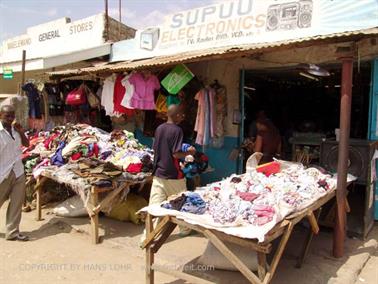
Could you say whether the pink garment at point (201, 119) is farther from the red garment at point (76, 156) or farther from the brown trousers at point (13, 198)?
the brown trousers at point (13, 198)

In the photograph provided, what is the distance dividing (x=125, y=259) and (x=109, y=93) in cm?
389

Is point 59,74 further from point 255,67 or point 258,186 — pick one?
point 258,186

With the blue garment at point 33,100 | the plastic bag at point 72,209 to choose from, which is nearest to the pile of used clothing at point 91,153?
the plastic bag at point 72,209

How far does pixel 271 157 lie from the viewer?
20.2ft

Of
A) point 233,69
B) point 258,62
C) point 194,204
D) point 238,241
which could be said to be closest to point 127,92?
point 233,69

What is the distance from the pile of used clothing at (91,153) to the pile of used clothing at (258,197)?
6.06 feet

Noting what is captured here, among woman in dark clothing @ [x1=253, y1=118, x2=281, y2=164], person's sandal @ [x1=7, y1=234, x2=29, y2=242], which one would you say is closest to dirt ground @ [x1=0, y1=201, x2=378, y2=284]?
person's sandal @ [x1=7, y1=234, x2=29, y2=242]

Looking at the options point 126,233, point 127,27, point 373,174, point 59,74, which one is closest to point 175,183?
point 126,233

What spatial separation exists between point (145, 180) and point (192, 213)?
226 centimetres

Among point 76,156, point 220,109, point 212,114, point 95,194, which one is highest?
point 220,109

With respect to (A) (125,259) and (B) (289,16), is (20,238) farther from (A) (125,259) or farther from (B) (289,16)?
(B) (289,16)

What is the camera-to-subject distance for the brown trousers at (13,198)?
5219mm

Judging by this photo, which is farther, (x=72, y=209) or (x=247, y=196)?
(x=72, y=209)

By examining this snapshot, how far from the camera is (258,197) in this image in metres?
3.75
